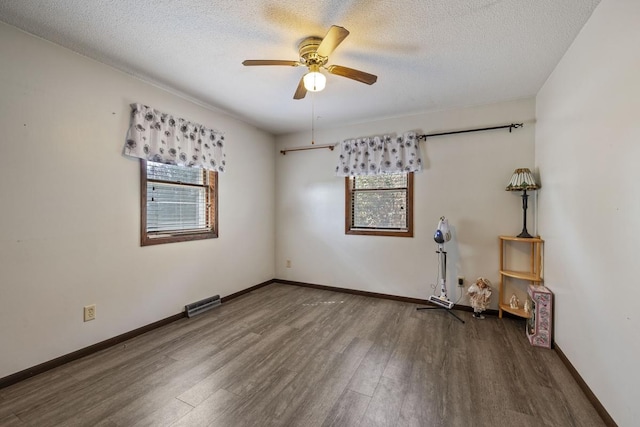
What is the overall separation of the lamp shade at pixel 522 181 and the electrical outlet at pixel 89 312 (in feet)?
13.8

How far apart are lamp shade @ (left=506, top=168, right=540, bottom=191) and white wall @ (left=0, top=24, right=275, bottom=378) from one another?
3742mm

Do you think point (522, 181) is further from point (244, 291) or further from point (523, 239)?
point (244, 291)

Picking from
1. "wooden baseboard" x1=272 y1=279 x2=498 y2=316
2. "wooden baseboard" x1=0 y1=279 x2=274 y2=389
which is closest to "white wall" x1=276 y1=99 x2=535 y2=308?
"wooden baseboard" x1=272 y1=279 x2=498 y2=316

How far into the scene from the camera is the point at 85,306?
2227mm

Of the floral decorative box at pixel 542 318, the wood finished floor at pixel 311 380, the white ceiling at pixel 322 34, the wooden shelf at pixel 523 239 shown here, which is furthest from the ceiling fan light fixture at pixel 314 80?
the floral decorative box at pixel 542 318

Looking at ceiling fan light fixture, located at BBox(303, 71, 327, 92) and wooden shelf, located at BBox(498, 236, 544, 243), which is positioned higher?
ceiling fan light fixture, located at BBox(303, 71, 327, 92)

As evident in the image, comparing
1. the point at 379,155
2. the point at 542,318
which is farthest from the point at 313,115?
the point at 542,318

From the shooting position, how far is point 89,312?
2248mm

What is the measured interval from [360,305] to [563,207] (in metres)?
2.36

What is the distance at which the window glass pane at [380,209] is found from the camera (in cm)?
368

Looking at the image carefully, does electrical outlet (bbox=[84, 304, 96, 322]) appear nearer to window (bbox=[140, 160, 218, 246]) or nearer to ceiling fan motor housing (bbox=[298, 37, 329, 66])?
window (bbox=[140, 160, 218, 246])

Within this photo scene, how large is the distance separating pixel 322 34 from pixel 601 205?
7.22 ft

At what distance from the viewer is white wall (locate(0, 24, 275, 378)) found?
1868 millimetres

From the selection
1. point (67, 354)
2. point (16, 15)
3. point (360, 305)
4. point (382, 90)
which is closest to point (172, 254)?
point (67, 354)
